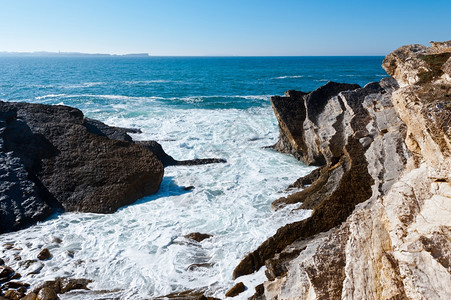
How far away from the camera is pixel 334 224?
30.8ft

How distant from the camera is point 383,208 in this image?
18.3 ft

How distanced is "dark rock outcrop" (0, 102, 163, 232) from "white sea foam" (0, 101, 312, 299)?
0.56 metres

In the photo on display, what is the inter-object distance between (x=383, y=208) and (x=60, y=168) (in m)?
11.8

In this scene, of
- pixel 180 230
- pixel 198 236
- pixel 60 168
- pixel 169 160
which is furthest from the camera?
pixel 169 160

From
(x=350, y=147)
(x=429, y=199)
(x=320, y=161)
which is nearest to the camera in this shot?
(x=429, y=199)

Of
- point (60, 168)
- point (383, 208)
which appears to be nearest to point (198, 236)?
point (383, 208)

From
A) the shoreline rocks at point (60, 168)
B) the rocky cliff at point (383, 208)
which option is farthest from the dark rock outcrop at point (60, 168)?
the rocky cliff at point (383, 208)

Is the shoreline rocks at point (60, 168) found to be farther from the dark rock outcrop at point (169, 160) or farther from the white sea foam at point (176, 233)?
the dark rock outcrop at point (169, 160)

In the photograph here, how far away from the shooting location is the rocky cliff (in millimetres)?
4289

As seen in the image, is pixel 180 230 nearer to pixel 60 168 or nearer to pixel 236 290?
pixel 236 290

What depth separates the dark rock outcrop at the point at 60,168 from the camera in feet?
38.4

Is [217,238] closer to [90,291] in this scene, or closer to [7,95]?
[90,291]

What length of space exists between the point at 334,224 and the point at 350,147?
11.4 feet

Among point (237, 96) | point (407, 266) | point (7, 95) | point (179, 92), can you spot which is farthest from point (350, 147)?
point (7, 95)
